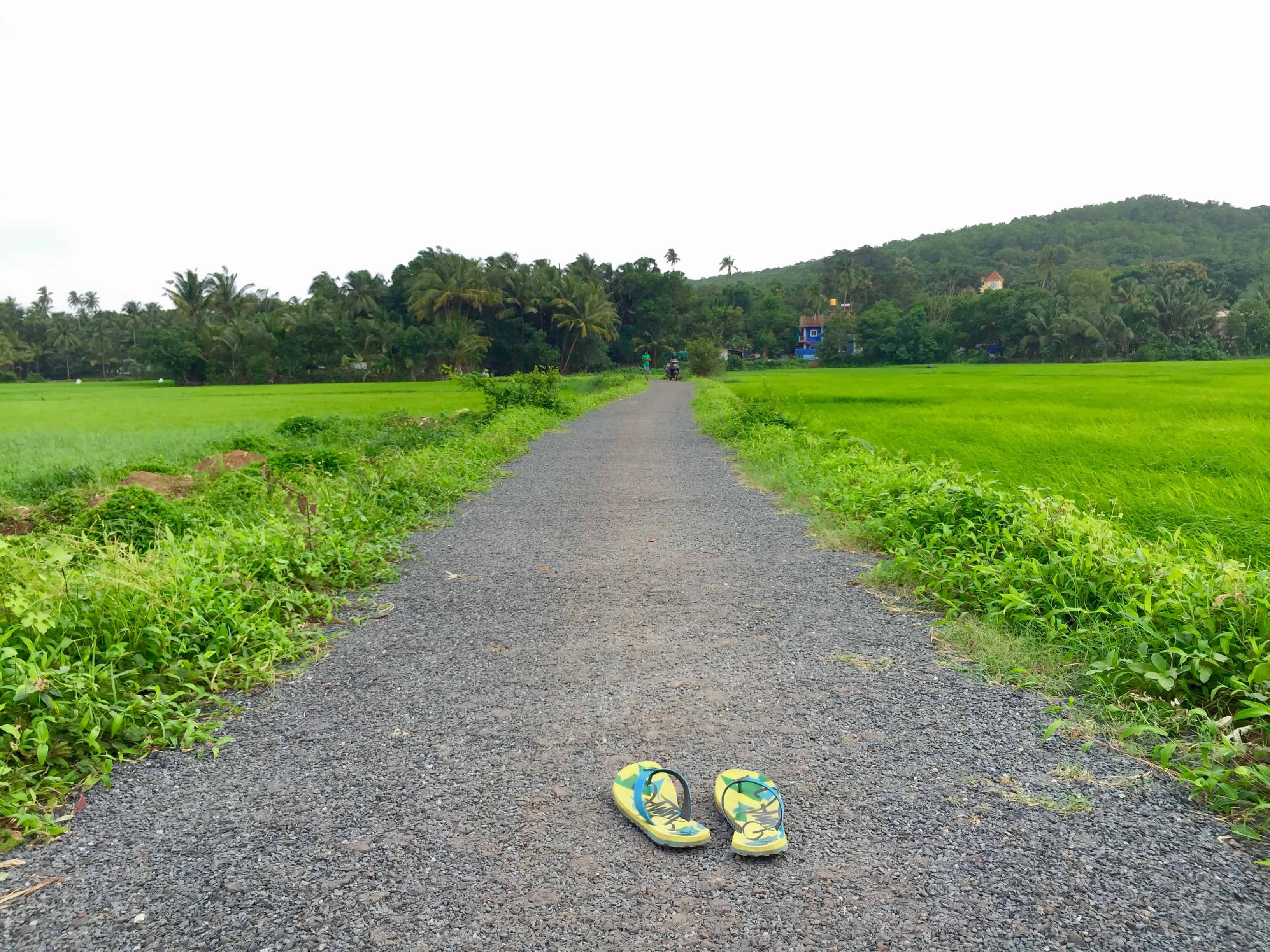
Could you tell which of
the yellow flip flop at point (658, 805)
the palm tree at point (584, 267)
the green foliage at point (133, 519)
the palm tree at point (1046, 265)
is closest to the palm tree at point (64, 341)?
the palm tree at point (584, 267)

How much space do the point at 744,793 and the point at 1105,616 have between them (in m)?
2.37

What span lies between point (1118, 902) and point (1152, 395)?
20.5 m

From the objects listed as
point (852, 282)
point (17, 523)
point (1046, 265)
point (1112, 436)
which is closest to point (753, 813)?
point (17, 523)

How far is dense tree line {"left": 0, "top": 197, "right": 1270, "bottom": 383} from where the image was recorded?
147 ft

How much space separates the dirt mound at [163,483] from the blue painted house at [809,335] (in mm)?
70488

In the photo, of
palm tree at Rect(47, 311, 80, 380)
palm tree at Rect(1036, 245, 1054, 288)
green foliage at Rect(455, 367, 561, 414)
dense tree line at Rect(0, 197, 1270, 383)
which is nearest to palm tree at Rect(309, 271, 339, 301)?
dense tree line at Rect(0, 197, 1270, 383)

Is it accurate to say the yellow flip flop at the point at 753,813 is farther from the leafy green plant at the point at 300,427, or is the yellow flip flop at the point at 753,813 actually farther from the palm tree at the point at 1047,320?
the palm tree at the point at 1047,320

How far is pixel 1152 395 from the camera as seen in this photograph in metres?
18.8

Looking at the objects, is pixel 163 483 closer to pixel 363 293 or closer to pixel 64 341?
pixel 363 293

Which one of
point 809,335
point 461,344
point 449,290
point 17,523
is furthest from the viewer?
point 809,335

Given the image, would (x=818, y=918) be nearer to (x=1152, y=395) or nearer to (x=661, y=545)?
(x=661, y=545)

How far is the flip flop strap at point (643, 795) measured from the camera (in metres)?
2.21

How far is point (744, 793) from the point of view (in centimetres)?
229

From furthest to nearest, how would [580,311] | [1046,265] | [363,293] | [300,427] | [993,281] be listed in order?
[993,281] < [1046,265] < [363,293] < [580,311] < [300,427]
